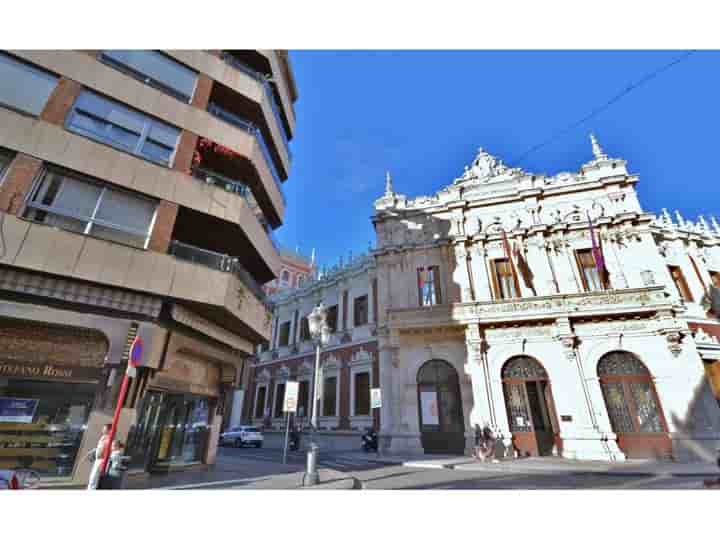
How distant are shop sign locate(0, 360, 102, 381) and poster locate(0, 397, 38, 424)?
1.59 ft

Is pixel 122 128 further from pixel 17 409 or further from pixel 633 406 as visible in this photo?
pixel 633 406

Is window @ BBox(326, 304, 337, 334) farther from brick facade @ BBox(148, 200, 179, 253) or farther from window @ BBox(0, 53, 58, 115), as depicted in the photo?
window @ BBox(0, 53, 58, 115)

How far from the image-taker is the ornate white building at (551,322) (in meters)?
14.0

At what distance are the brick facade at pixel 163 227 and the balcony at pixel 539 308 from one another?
11.8 metres

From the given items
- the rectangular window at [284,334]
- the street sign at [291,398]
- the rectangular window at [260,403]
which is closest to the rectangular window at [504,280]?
the street sign at [291,398]

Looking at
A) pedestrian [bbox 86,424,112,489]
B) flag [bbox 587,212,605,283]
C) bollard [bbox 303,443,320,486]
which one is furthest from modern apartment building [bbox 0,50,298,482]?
flag [bbox 587,212,605,283]

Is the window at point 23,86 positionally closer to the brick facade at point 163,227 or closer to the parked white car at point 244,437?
the brick facade at point 163,227

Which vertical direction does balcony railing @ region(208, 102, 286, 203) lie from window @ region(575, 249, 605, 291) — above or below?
above

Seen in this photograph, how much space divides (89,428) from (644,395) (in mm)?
19870

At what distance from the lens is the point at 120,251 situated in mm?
8023

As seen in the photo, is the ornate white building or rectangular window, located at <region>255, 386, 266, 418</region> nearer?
the ornate white building

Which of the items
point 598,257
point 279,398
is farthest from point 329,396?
point 598,257

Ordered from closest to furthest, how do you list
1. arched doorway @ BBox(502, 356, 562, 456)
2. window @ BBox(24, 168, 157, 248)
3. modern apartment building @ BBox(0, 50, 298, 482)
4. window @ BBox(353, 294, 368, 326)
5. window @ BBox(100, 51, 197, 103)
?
modern apartment building @ BBox(0, 50, 298, 482) → window @ BBox(24, 168, 157, 248) → window @ BBox(100, 51, 197, 103) → arched doorway @ BBox(502, 356, 562, 456) → window @ BBox(353, 294, 368, 326)

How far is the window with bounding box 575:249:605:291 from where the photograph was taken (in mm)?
16672
